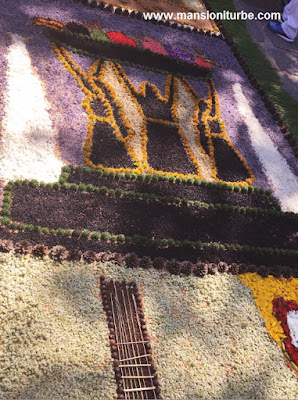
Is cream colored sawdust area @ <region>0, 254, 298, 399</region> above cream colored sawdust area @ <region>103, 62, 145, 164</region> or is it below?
below

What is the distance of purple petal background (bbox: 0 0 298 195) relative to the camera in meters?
7.12

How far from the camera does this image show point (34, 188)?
602 cm

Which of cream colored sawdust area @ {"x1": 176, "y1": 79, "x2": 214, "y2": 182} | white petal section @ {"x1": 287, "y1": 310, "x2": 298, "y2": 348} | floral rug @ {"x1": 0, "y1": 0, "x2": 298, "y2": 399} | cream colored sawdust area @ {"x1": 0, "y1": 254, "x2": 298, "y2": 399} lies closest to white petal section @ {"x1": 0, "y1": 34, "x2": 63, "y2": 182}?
floral rug @ {"x1": 0, "y1": 0, "x2": 298, "y2": 399}

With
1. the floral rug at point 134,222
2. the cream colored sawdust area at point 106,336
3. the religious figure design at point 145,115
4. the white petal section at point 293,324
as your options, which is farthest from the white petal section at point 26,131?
the white petal section at point 293,324

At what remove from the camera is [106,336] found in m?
4.98

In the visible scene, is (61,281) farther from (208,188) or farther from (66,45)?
(66,45)

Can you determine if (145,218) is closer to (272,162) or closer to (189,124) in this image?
(189,124)

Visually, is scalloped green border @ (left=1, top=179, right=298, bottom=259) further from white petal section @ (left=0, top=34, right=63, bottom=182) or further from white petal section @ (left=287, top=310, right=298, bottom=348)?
white petal section @ (left=287, top=310, right=298, bottom=348)

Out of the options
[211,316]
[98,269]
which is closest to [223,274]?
[211,316]

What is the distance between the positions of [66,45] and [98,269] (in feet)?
15.7

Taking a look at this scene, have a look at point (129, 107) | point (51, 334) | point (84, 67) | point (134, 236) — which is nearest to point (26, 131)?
point (129, 107)

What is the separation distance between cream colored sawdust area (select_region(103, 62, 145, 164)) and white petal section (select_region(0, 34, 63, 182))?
1310mm

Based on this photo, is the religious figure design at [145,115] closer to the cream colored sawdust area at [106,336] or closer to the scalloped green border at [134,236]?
the scalloped green border at [134,236]

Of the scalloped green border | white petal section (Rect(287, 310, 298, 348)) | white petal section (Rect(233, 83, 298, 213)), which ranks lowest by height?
white petal section (Rect(287, 310, 298, 348))
